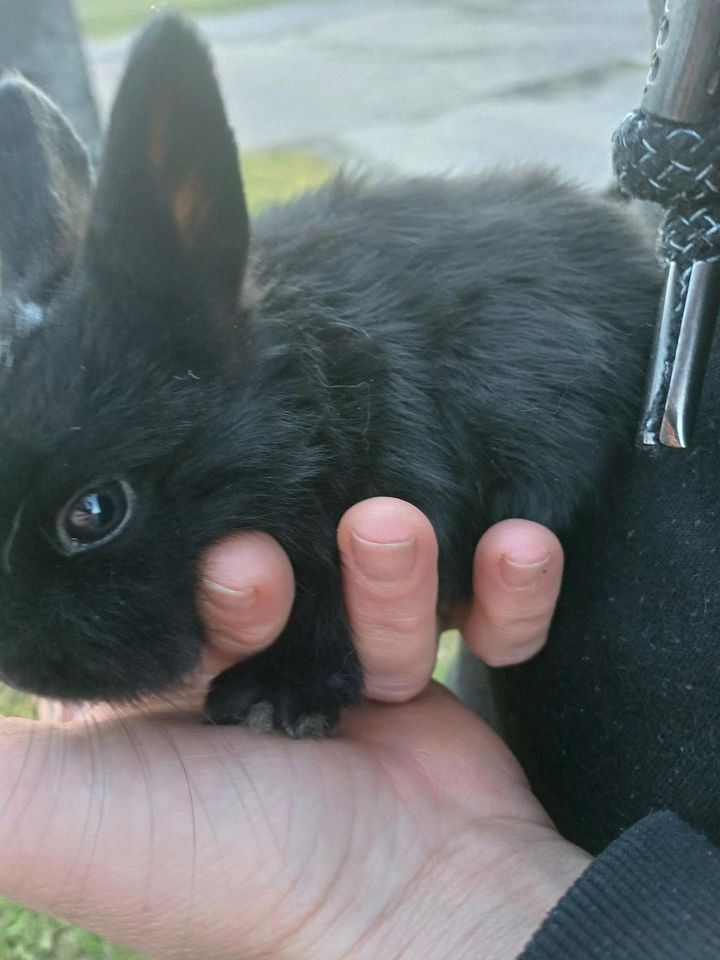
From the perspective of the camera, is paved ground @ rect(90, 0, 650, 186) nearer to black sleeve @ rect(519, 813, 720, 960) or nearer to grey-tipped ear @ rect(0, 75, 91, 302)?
grey-tipped ear @ rect(0, 75, 91, 302)

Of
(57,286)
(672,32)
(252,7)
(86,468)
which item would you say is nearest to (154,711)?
(86,468)

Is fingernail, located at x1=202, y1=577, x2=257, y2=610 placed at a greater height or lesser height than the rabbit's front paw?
greater

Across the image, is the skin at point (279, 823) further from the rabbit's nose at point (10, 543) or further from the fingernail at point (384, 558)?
the rabbit's nose at point (10, 543)

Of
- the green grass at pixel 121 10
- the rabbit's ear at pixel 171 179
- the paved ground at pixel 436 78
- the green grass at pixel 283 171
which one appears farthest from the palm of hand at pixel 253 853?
the green grass at pixel 121 10

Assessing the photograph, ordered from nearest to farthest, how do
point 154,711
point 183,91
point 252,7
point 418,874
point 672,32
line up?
point 672,32 < point 183,91 < point 418,874 < point 154,711 < point 252,7

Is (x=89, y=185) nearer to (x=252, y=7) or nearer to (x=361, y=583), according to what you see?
(x=361, y=583)

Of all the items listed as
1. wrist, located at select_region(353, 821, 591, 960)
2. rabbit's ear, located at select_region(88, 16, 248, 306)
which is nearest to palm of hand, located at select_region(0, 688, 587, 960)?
wrist, located at select_region(353, 821, 591, 960)

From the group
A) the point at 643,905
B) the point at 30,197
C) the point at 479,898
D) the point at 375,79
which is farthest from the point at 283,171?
the point at 643,905
